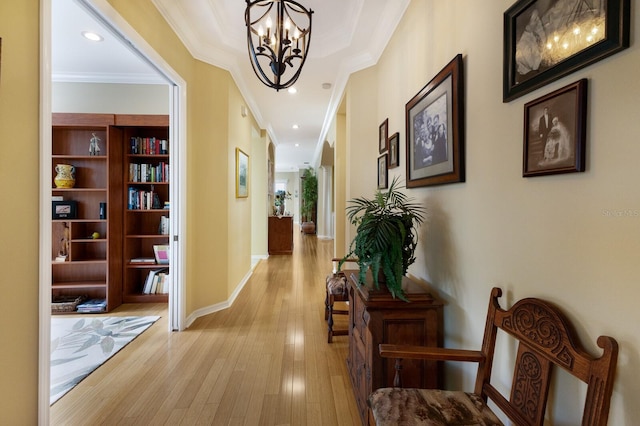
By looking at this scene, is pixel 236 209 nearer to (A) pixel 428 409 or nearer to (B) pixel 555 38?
(A) pixel 428 409

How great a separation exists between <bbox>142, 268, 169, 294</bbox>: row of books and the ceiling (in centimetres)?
244

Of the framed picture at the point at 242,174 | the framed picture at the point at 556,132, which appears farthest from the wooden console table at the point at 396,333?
the framed picture at the point at 242,174

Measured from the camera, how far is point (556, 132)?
96 centimetres

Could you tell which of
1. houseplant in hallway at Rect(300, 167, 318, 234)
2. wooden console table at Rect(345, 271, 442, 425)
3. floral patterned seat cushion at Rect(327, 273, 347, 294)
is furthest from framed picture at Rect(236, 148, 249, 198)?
houseplant in hallway at Rect(300, 167, 318, 234)

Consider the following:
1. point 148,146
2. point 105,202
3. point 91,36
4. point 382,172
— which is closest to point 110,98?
point 148,146

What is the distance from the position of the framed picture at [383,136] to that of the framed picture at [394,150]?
0.42 feet

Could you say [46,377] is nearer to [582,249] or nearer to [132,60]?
[582,249]

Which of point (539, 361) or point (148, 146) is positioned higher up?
point (148, 146)

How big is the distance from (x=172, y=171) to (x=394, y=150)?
2176 millimetres

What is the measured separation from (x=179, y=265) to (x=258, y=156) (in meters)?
3.81

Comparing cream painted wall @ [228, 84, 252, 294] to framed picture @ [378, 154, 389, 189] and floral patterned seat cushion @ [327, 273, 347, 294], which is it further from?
framed picture @ [378, 154, 389, 189]

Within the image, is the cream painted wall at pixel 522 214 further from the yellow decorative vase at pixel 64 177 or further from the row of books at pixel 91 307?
the yellow decorative vase at pixel 64 177

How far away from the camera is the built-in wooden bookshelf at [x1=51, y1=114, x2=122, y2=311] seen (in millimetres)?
3432

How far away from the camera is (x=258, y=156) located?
6.25 meters
